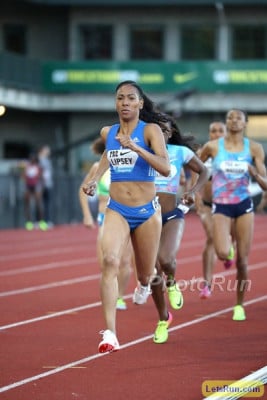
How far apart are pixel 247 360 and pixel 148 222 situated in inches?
52.3

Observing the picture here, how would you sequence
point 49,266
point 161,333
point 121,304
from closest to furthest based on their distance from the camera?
point 161,333
point 121,304
point 49,266

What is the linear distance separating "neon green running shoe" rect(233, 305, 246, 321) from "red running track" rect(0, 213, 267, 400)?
133mm

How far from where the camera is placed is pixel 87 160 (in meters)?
46.1

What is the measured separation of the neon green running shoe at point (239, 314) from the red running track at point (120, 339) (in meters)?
0.13

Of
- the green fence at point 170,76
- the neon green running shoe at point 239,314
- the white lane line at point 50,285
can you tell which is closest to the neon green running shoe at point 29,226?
the white lane line at point 50,285

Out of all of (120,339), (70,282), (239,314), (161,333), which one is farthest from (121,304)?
(70,282)

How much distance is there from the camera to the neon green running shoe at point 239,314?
12.6 metres

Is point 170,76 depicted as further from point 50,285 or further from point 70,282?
point 50,285

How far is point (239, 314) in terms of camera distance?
41.4ft

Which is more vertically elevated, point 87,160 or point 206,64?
point 206,64

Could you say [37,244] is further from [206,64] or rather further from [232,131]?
[206,64]

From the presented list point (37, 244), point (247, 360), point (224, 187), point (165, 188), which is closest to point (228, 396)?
point (247, 360)

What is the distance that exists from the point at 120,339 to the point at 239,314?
6.30 ft

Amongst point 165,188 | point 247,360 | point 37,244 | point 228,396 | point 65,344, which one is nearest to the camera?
point 228,396
